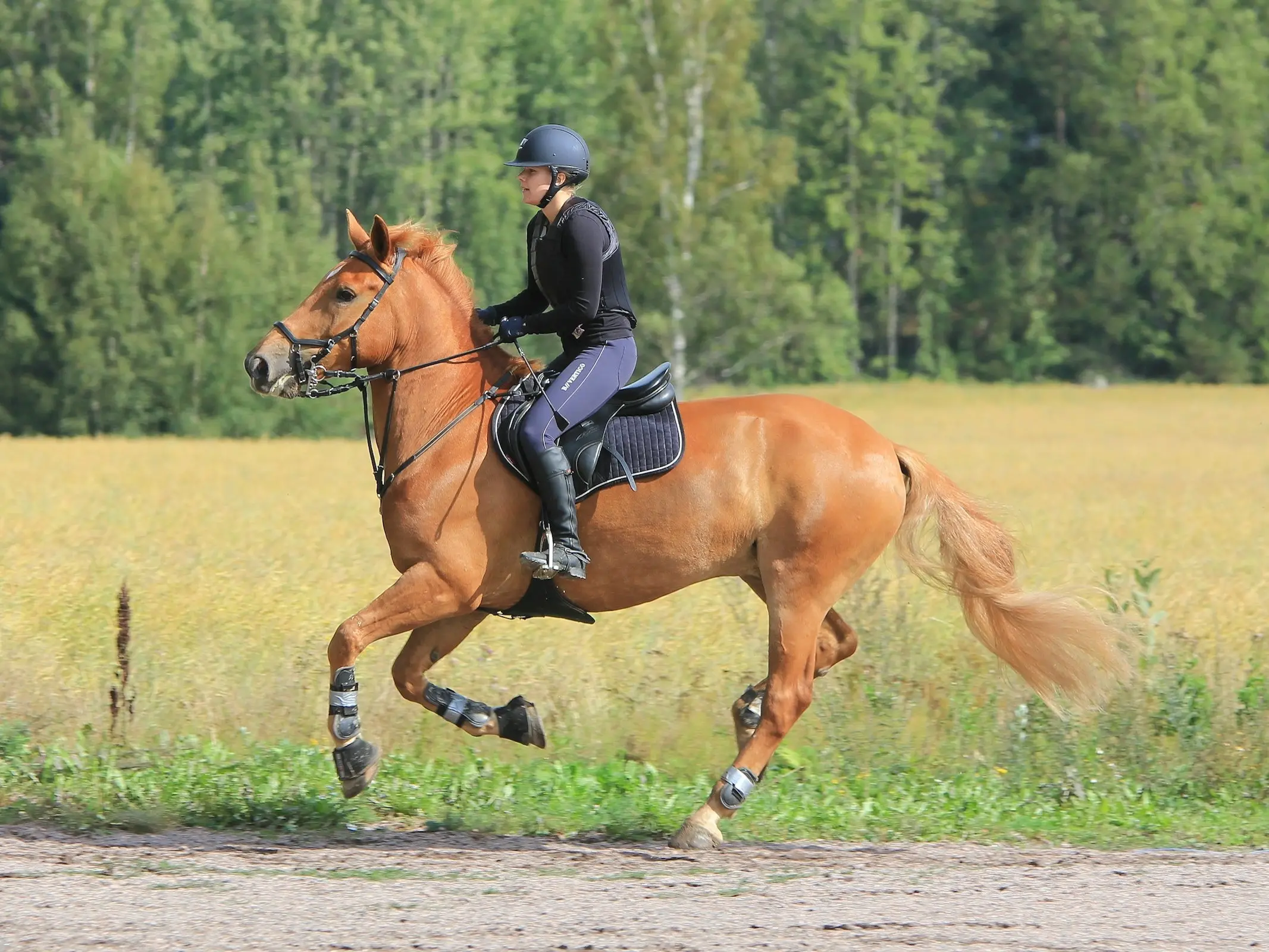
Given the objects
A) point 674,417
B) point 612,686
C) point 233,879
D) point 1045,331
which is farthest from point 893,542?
point 1045,331

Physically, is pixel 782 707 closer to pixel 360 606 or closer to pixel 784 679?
pixel 784 679

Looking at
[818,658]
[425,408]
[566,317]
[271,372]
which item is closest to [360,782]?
[425,408]

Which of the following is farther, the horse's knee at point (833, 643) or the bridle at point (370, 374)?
the horse's knee at point (833, 643)

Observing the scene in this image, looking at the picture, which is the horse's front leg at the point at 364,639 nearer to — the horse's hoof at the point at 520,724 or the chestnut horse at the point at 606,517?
the chestnut horse at the point at 606,517

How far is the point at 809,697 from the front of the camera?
742cm

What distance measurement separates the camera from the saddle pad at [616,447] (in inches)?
284

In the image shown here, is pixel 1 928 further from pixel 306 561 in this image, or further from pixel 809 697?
pixel 306 561

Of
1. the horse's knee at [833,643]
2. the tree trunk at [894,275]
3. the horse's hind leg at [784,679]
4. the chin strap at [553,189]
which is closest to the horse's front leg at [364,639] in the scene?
the horse's hind leg at [784,679]

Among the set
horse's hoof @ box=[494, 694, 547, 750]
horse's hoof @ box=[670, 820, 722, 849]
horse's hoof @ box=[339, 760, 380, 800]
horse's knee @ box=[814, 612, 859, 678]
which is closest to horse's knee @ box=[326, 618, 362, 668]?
horse's hoof @ box=[339, 760, 380, 800]

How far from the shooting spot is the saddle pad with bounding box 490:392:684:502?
722cm

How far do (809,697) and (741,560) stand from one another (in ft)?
2.33

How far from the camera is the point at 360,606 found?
12258mm

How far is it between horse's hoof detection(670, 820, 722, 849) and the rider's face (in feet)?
9.34

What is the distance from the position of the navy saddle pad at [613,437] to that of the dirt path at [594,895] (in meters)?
1.65
